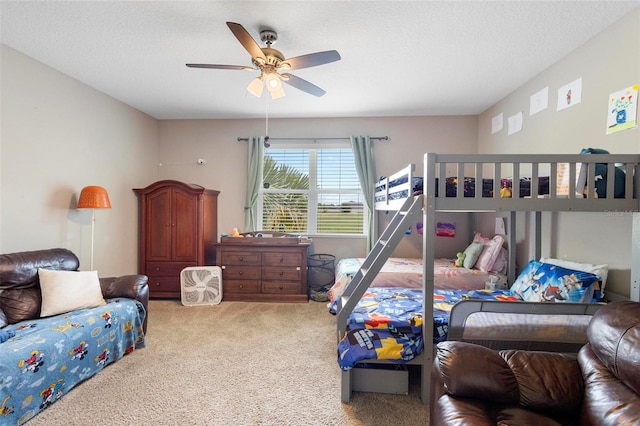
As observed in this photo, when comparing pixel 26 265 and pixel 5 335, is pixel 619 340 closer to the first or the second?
pixel 5 335

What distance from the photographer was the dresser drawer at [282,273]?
3.66 metres

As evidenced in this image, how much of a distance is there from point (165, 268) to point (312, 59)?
3.20 metres

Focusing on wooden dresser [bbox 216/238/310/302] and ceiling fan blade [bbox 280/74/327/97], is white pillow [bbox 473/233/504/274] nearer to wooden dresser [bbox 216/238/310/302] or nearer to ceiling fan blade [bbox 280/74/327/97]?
wooden dresser [bbox 216/238/310/302]

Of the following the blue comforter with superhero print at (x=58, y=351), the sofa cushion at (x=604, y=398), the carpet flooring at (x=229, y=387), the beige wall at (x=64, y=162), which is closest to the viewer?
the sofa cushion at (x=604, y=398)

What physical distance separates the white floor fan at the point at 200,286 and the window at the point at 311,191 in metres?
1.03

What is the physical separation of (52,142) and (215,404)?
283 centimetres

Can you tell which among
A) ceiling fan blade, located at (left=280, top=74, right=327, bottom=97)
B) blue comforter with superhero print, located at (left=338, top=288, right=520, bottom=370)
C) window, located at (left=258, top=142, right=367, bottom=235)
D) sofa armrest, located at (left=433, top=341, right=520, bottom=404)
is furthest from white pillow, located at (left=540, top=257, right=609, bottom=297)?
ceiling fan blade, located at (left=280, top=74, right=327, bottom=97)

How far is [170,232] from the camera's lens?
12.2 ft

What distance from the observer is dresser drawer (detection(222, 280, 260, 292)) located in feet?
12.1

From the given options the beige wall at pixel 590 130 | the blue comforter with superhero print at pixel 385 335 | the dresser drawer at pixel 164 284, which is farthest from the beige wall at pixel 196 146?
the blue comforter with superhero print at pixel 385 335

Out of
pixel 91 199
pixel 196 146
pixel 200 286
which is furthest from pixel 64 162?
pixel 200 286

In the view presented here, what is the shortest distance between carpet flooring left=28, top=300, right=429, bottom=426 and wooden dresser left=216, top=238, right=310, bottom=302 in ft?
2.49

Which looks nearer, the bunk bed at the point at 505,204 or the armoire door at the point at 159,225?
the bunk bed at the point at 505,204

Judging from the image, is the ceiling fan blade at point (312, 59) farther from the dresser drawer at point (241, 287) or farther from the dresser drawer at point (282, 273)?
the dresser drawer at point (241, 287)
